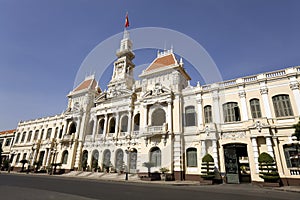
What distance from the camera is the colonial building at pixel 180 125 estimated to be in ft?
55.1

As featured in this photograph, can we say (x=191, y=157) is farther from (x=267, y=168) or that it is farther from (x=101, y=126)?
(x=101, y=126)

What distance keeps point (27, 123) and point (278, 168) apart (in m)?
47.1

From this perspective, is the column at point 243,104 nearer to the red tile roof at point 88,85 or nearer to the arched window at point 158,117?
the arched window at point 158,117

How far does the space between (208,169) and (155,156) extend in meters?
6.74

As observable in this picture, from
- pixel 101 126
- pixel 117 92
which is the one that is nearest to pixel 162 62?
pixel 117 92

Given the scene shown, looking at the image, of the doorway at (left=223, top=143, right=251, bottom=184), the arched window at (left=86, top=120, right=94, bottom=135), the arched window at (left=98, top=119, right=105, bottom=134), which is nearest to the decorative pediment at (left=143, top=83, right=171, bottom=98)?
the doorway at (left=223, top=143, right=251, bottom=184)

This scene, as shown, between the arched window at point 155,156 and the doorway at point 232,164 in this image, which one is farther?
the arched window at point 155,156

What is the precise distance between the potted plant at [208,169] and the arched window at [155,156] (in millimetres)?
5407

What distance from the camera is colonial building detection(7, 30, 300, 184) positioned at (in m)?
16.8

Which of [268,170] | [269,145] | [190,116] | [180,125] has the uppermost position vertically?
[190,116]

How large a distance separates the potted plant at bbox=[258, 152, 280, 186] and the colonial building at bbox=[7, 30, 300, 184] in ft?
3.31

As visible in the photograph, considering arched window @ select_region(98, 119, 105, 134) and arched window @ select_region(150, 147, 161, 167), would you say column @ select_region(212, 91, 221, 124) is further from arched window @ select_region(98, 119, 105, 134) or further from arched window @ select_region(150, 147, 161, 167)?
arched window @ select_region(98, 119, 105, 134)

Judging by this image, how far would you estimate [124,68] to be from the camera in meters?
34.8

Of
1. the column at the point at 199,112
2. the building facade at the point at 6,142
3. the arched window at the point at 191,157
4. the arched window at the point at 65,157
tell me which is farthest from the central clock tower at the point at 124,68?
the building facade at the point at 6,142
